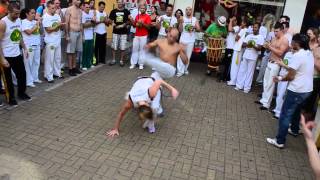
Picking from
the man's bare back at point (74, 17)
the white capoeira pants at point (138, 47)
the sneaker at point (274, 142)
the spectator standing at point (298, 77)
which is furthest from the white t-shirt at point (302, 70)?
the white capoeira pants at point (138, 47)

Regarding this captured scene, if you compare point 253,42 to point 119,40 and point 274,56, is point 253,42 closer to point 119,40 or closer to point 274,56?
point 274,56

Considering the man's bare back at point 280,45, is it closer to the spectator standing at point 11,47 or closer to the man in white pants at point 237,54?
the man in white pants at point 237,54

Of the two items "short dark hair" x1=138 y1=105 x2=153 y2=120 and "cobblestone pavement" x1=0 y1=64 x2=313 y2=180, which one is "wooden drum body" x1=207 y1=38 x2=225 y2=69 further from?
"short dark hair" x1=138 y1=105 x2=153 y2=120

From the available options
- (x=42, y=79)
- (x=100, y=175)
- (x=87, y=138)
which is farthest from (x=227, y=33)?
(x=100, y=175)

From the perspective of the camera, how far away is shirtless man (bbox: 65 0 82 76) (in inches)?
337

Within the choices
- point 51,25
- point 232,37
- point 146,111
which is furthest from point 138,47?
point 146,111

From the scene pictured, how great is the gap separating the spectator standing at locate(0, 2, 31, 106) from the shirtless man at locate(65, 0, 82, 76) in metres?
1.88

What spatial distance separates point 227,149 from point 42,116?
3271mm

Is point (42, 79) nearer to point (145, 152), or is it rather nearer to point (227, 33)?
point (145, 152)

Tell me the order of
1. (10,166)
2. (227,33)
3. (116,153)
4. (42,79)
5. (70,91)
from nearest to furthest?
(10,166) < (116,153) < (70,91) < (42,79) < (227,33)

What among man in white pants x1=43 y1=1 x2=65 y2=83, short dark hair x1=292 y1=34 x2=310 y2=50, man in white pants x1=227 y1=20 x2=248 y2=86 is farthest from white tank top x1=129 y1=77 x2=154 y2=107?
man in white pants x1=227 y1=20 x2=248 y2=86

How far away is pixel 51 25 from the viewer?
25.9 ft

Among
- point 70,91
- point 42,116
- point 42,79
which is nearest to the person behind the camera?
point 42,116

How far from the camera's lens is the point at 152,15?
1057cm
